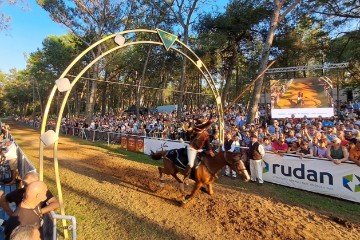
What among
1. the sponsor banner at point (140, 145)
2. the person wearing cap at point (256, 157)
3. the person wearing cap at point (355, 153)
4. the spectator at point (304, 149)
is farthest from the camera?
the sponsor banner at point (140, 145)

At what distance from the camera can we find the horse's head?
7.20m

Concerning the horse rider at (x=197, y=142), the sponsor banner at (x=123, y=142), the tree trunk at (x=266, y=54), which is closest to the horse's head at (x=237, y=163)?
the horse rider at (x=197, y=142)

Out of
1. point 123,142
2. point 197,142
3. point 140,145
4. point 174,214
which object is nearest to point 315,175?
point 197,142

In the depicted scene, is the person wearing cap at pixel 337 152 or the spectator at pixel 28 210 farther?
the person wearing cap at pixel 337 152

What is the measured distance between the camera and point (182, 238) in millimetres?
6117

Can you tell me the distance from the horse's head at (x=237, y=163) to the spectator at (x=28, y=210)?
4.92 metres

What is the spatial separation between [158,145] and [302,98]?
11484 mm

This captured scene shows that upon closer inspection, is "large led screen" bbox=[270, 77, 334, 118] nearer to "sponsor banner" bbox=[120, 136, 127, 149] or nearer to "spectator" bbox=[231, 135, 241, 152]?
"spectator" bbox=[231, 135, 241, 152]

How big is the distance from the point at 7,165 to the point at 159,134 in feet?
37.3

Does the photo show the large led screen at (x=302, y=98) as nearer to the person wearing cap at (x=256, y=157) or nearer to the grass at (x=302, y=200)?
the person wearing cap at (x=256, y=157)

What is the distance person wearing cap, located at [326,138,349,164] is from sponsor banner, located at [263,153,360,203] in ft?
0.60

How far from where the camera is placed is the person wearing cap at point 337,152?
884 centimetres

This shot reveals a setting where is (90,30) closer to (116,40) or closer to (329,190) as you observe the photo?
(116,40)

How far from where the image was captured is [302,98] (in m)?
19.9
